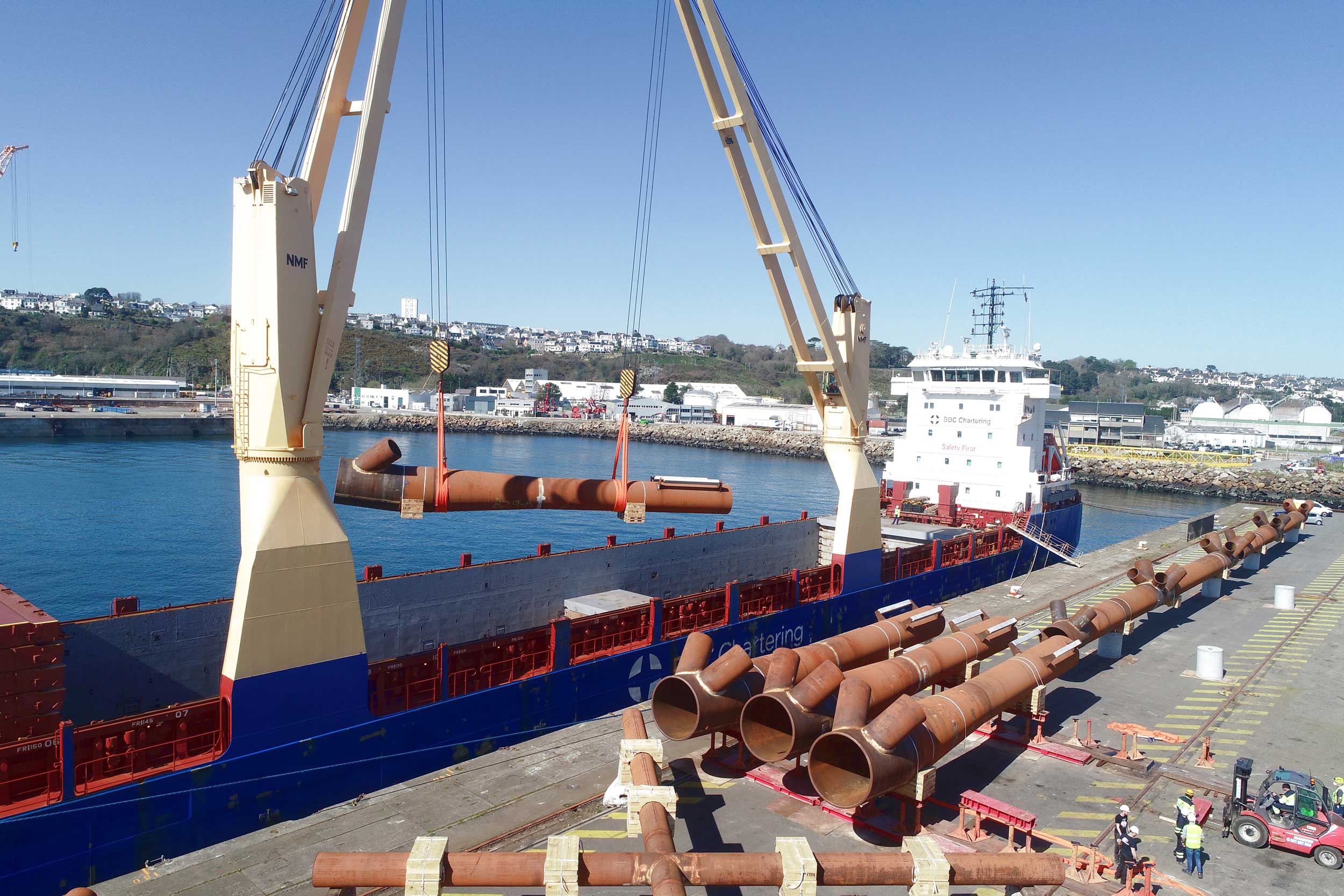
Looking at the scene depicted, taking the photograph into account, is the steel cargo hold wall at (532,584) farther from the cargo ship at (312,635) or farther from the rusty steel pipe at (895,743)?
the rusty steel pipe at (895,743)

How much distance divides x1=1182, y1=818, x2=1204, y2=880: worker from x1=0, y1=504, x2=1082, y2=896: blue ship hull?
10.0 m

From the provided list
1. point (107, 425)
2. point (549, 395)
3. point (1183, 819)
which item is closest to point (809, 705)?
point (1183, 819)

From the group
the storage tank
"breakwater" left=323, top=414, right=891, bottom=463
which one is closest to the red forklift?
"breakwater" left=323, top=414, right=891, bottom=463

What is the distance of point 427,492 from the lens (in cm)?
1284

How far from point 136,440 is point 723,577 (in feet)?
256

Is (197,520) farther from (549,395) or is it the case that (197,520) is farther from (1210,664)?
(549,395)

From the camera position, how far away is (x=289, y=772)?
11359 mm

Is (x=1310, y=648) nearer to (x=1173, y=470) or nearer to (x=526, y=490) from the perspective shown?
(x=526, y=490)

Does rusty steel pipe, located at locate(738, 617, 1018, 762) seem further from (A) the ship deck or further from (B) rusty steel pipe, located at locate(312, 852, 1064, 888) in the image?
(B) rusty steel pipe, located at locate(312, 852, 1064, 888)

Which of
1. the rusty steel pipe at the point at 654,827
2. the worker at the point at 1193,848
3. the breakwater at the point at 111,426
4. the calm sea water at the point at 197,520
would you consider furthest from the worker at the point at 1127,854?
the breakwater at the point at 111,426

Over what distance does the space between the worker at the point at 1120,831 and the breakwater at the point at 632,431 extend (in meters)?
88.2

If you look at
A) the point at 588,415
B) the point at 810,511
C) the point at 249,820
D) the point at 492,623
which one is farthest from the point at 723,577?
the point at 588,415

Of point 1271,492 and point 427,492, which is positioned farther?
point 1271,492

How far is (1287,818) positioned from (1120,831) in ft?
10.8
